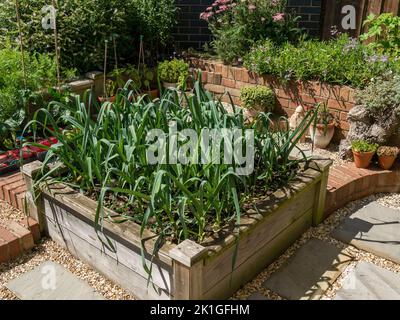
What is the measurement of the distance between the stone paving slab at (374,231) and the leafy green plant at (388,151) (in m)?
0.38

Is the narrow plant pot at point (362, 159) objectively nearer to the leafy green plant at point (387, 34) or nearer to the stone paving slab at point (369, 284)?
the stone paving slab at point (369, 284)

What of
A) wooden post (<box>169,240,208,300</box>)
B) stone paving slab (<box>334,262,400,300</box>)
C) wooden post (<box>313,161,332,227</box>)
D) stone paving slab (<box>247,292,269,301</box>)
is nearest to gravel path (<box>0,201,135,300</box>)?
wooden post (<box>169,240,208,300</box>)

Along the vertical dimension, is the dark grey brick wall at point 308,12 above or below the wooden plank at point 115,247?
above

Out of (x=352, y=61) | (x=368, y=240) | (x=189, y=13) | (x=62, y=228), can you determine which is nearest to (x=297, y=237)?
(x=368, y=240)

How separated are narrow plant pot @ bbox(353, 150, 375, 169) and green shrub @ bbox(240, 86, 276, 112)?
3.58 feet

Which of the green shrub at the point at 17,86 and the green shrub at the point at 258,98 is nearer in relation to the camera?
the green shrub at the point at 17,86

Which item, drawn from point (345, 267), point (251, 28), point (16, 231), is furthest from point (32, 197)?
point (251, 28)

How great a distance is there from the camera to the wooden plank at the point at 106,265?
2191 millimetres

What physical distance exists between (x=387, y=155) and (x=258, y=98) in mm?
1297

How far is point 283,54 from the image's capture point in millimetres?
4258

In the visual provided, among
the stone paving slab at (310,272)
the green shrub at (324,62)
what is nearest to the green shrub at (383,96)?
the green shrub at (324,62)

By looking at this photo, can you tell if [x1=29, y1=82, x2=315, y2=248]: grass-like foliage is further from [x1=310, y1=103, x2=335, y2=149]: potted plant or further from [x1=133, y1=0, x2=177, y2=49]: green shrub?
[x1=133, y1=0, x2=177, y2=49]: green shrub

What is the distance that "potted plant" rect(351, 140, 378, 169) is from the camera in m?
3.35

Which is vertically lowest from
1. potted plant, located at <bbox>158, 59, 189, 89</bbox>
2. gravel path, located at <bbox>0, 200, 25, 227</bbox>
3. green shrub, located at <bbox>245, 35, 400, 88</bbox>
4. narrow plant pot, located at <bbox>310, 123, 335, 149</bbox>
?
gravel path, located at <bbox>0, 200, 25, 227</bbox>
